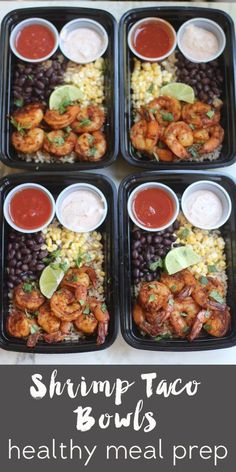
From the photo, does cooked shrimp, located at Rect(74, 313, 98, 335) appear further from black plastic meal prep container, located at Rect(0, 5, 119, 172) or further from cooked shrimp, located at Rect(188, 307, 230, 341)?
black plastic meal prep container, located at Rect(0, 5, 119, 172)

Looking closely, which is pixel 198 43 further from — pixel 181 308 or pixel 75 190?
pixel 181 308

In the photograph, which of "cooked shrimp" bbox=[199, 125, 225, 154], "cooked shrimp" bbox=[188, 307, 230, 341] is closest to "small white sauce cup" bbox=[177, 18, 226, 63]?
"cooked shrimp" bbox=[199, 125, 225, 154]

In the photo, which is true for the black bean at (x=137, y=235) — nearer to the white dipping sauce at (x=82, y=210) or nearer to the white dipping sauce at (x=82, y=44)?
the white dipping sauce at (x=82, y=210)

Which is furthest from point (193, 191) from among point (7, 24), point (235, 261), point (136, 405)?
point (7, 24)

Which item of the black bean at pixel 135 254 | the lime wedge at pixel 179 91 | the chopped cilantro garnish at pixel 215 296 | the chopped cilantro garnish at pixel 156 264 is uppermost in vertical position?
the lime wedge at pixel 179 91

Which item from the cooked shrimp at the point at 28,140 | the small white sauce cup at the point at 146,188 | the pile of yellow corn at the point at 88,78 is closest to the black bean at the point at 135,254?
the small white sauce cup at the point at 146,188

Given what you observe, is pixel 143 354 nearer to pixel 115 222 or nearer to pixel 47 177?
pixel 115 222
